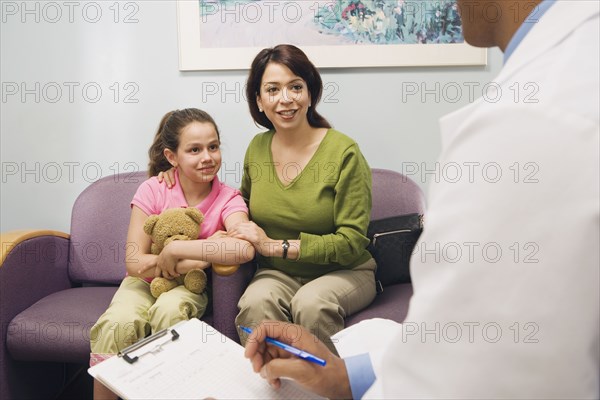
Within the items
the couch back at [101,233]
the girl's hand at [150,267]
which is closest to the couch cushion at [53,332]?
the girl's hand at [150,267]

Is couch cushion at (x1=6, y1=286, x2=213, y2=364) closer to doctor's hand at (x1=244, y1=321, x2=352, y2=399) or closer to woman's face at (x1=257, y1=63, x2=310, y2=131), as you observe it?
woman's face at (x1=257, y1=63, x2=310, y2=131)

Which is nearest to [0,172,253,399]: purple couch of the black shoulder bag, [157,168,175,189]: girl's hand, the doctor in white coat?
[157,168,175,189]: girl's hand

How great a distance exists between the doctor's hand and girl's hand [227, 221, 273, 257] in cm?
89

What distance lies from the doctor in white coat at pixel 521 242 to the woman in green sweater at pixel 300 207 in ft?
4.16

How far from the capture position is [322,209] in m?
2.01

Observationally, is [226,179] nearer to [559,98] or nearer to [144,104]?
[144,104]

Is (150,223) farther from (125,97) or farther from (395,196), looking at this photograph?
(395,196)

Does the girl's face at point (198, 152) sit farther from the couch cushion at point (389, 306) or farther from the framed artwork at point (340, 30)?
the couch cushion at point (389, 306)

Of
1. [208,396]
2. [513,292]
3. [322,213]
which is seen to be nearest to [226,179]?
[322,213]

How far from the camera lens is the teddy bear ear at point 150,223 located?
193 cm

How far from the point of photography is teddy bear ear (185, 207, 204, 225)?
1.95 m

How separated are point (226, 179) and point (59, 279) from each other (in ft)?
2.76

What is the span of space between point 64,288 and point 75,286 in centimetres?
7

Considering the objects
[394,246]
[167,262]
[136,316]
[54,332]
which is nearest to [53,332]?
[54,332]
